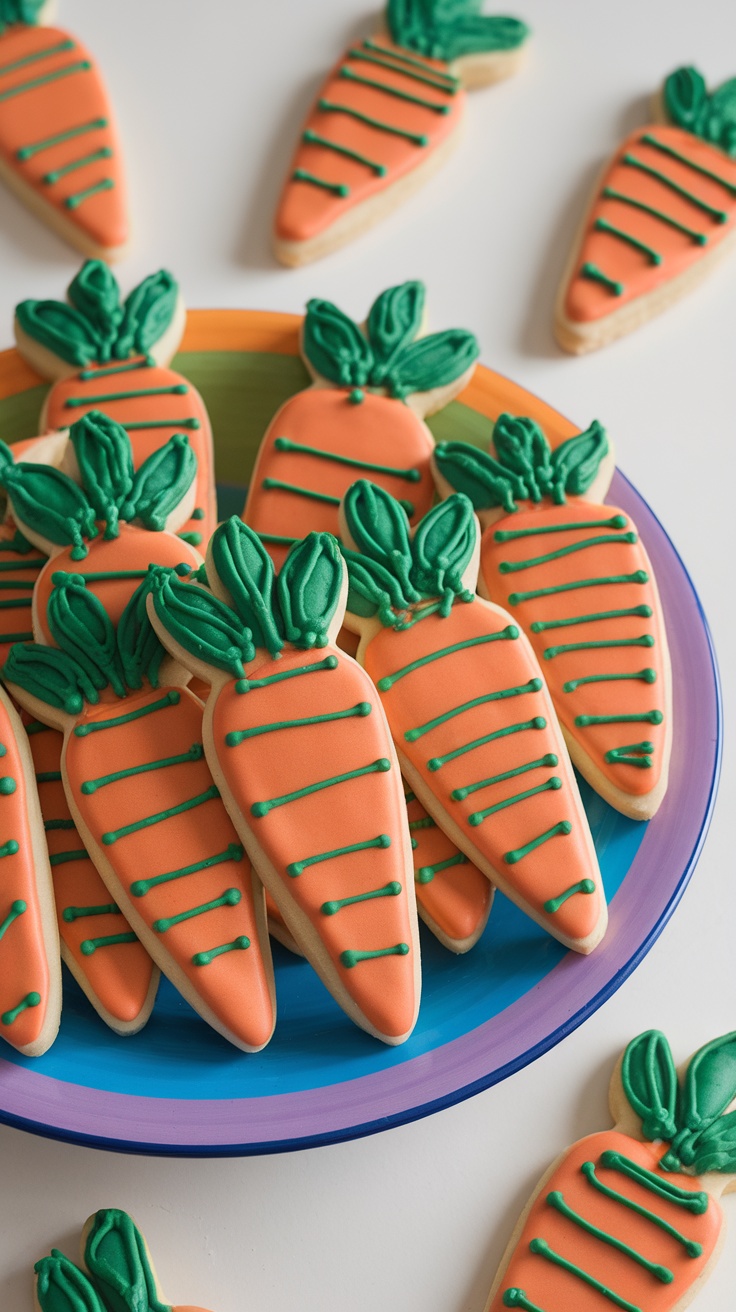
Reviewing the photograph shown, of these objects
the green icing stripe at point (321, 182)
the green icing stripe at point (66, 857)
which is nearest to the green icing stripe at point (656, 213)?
the green icing stripe at point (321, 182)

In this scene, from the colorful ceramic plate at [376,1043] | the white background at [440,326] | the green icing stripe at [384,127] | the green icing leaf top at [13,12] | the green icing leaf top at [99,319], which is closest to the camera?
the colorful ceramic plate at [376,1043]

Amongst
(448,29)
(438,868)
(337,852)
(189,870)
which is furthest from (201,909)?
(448,29)

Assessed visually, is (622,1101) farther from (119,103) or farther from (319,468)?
(119,103)

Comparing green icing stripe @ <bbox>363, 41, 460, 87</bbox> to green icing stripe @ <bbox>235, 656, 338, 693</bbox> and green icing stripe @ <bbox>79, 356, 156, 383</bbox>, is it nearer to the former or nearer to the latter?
green icing stripe @ <bbox>79, 356, 156, 383</bbox>

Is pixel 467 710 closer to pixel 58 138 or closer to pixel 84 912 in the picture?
pixel 84 912

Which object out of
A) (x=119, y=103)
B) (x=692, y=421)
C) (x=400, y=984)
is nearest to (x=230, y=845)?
(x=400, y=984)

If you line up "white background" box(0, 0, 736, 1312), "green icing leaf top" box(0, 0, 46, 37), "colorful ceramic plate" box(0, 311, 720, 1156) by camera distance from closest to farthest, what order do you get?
"colorful ceramic plate" box(0, 311, 720, 1156)
"white background" box(0, 0, 736, 1312)
"green icing leaf top" box(0, 0, 46, 37)

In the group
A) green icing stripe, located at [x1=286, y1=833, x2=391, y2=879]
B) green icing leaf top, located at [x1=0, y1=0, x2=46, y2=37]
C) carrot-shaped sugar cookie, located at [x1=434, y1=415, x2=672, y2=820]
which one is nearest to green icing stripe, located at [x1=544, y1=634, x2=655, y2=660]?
carrot-shaped sugar cookie, located at [x1=434, y1=415, x2=672, y2=820]

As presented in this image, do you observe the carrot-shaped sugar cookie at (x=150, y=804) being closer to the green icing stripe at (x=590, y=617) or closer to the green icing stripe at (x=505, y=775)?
the green icing stripe at (x=505, y=775)
